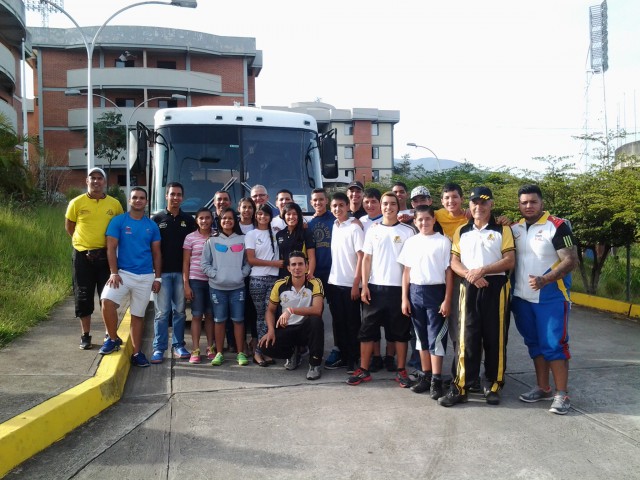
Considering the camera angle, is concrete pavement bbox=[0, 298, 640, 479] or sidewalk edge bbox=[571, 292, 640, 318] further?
sidewalk edge bbox=[571, 292, 640, 318]

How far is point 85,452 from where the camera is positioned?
159 inches

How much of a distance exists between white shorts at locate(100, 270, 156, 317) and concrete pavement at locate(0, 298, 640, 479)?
65 centimetres

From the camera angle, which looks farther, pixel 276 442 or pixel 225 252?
pixel 225 252

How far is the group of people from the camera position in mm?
4906

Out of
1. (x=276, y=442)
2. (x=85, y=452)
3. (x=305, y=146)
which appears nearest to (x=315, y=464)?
(x=276, y=442)

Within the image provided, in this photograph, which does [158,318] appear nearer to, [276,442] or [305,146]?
[276,442]

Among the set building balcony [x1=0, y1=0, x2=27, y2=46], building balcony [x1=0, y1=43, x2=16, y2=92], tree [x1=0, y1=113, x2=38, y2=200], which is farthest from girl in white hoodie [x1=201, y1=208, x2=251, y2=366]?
building balcony [x1=0, y1=43, x2=16, y2=92]

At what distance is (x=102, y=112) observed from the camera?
37594 millimetres

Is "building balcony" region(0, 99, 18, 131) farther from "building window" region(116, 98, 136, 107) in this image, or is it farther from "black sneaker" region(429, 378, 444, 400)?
"black sneaker" region(429, 378, 444, 400)

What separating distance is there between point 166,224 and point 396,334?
2.68m

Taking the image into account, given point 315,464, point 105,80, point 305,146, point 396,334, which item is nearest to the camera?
point 315,464

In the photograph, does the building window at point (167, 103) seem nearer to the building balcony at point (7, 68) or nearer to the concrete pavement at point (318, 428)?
the building balcony at point (7, 68)

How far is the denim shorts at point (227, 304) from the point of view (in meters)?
6.05

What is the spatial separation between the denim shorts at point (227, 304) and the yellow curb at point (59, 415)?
3.44ft
